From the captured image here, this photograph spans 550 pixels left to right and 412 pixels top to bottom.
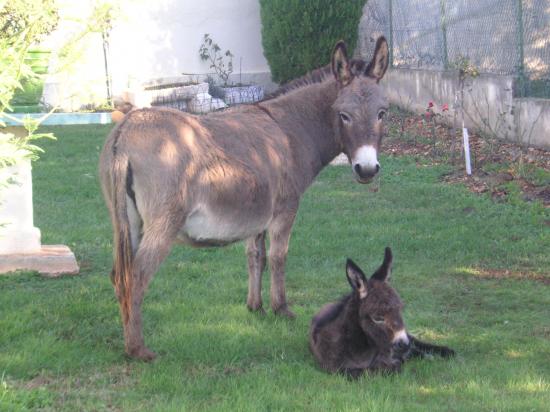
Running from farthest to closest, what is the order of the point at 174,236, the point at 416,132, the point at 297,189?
1. the point at 416,132
2. the point at 297,189
3. the point at 174,236

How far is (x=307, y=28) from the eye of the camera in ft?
58.5

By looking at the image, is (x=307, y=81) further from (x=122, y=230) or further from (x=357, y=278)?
(x=122, y=230)

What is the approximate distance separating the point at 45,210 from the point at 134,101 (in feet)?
20.0

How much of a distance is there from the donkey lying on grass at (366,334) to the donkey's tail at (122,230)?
4.23 feet

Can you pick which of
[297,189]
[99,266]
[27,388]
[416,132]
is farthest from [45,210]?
[416,132]

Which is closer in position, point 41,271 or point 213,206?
point 213,206

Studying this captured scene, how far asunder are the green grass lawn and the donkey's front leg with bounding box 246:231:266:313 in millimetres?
119

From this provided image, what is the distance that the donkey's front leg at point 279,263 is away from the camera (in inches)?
269

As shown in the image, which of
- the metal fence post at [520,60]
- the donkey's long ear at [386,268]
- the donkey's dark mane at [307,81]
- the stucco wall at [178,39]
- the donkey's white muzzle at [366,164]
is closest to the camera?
the donkey's long ear at [386,268]

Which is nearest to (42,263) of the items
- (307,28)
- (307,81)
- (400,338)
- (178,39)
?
(307,81)

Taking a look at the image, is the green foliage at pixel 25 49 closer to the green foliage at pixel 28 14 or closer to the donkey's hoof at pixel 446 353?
the green foliage at pixel 28 14

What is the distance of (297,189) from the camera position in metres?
6.89

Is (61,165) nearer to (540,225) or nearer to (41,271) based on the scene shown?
(41,271)

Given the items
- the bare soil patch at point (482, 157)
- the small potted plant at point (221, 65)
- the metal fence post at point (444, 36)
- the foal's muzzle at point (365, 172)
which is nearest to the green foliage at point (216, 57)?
the small potted plant at point (221, 65)
